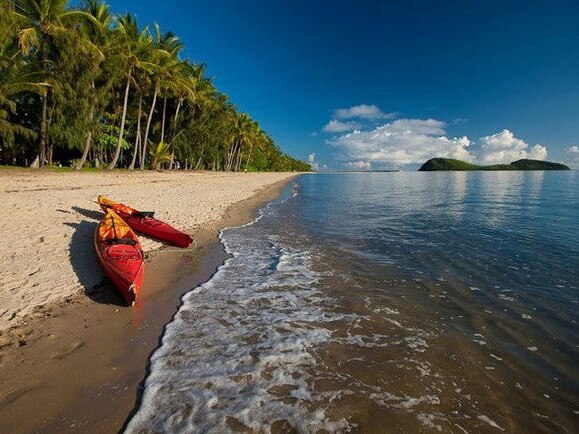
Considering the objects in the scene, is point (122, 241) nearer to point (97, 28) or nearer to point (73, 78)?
point (73, 78)

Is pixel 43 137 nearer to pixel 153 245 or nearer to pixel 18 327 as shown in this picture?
pixel 153 245

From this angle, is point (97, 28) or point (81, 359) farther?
point (97, 28)

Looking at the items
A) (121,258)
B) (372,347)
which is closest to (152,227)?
(121,258)

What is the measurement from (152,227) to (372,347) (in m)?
7.39

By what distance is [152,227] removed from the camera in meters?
10.1

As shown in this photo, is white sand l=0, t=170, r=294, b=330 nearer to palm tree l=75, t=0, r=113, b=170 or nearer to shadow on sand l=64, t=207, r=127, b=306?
shadow on sand l=64, t=207, r=127, b=306

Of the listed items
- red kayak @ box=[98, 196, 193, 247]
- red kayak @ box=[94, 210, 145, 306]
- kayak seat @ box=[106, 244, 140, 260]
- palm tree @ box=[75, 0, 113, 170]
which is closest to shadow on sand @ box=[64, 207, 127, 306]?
red kayak @ box=[94, 210, 145, 306]

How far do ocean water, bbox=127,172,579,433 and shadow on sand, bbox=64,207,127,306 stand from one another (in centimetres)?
141

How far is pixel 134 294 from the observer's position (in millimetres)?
5953

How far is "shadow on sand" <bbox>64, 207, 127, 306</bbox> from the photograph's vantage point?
20.6 ft

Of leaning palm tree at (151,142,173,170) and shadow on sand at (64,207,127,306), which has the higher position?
leaning palm tree at (151,142,173,170)

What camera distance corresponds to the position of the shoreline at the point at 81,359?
3.54 meters

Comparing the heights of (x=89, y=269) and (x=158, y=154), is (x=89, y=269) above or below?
below

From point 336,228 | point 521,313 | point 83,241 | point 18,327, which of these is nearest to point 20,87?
point 83,241
